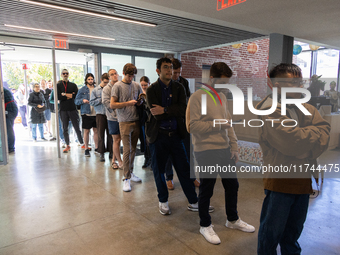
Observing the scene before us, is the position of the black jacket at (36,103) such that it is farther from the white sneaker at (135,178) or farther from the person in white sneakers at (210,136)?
the person in white sneakers at (210,136)

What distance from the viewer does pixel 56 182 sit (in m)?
3.66

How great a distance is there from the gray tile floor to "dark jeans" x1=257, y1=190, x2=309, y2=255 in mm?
540

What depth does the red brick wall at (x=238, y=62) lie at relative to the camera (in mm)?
8320

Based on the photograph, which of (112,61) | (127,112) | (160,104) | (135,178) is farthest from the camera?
(112,61)

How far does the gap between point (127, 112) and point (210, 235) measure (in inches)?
72.8

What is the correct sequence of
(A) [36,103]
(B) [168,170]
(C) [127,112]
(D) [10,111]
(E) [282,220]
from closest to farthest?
(E) [282,220]
(C) [127,112]
(B) [168,170]
(D) [10,111]
(A) [36,103]

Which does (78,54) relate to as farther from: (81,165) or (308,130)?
(308,130)

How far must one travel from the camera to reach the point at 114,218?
261 centimetres

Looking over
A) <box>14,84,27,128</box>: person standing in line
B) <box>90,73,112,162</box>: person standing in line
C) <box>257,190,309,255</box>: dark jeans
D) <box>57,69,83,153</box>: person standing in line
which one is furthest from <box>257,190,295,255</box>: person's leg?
<box>14,84,27,128</box>: person standing in line

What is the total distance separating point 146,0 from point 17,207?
117 inches

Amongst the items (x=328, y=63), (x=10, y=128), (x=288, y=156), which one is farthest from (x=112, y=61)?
(x=328, y=63)

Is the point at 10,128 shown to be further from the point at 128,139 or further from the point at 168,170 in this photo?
the point at 168,170

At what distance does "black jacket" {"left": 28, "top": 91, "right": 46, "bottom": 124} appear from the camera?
6398 mm

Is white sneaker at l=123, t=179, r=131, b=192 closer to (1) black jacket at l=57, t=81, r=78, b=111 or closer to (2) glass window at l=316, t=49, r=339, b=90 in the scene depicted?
(1) black jacket at l=57, t=81, r=78, b=111
